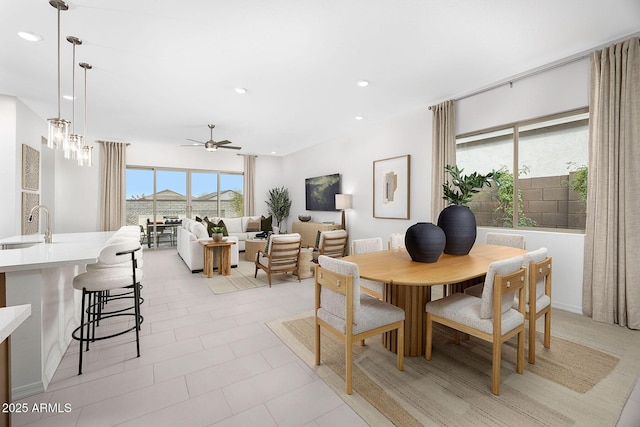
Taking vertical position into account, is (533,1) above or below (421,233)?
above

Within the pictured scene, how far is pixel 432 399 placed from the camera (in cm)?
182

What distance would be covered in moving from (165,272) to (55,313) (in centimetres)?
307

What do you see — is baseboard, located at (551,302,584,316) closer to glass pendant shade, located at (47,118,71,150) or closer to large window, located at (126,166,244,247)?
glass pendant shade, located at (47,118,71,150)

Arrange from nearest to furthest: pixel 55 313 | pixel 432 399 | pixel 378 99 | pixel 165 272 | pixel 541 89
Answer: pixel 432 399 < pixel 55 313 < pixel 541 89 < pixel 378 99 < pixel 165 272

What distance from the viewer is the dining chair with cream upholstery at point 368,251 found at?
2672 millimetres

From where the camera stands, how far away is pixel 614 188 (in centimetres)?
284

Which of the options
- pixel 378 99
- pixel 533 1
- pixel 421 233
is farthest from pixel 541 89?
pixel 421 233

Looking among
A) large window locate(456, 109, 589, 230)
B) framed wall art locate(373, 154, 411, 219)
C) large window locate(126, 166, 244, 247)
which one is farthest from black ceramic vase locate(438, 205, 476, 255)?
large window locate(126, 166, 244, 247)

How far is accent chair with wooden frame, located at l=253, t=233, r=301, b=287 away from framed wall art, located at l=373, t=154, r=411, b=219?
75.4 inches

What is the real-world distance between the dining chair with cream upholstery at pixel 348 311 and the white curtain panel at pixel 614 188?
2.41m

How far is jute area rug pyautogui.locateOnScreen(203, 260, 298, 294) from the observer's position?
4.21 m

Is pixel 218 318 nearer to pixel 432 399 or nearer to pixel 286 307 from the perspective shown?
pixel 286 307

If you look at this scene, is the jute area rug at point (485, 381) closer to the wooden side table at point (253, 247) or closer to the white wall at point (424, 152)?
the white wall at point (424, 152)

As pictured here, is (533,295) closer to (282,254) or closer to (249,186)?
(282,254)
